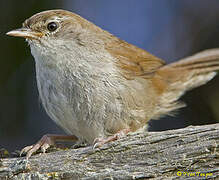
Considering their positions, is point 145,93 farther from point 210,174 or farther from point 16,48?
point 16,48

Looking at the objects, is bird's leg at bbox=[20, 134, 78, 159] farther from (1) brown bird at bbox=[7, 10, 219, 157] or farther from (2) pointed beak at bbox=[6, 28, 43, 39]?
(2) pointed beak at bbox=[6, 28, 43, 39]

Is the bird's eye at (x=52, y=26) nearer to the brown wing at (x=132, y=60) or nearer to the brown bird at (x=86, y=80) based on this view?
the brown bird at (x=86, y=80)

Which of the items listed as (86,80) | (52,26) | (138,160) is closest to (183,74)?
(86,80)

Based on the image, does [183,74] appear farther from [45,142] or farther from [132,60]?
[45,142]

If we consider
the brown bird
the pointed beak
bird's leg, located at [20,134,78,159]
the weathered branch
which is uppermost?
the pointed beak

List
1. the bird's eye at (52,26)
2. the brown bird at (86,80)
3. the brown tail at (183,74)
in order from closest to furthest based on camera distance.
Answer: the brown bird at (86,80)
the bird's eye at (52,26)
the brown tail at (183,74)

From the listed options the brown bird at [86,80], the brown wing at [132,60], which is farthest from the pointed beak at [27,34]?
the brown wing at [132,60]

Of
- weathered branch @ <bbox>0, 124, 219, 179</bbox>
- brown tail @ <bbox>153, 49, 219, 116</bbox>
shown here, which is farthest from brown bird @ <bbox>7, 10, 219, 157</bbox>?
brown tail @ <bbox>153, 49, 219, 116</bbox>
